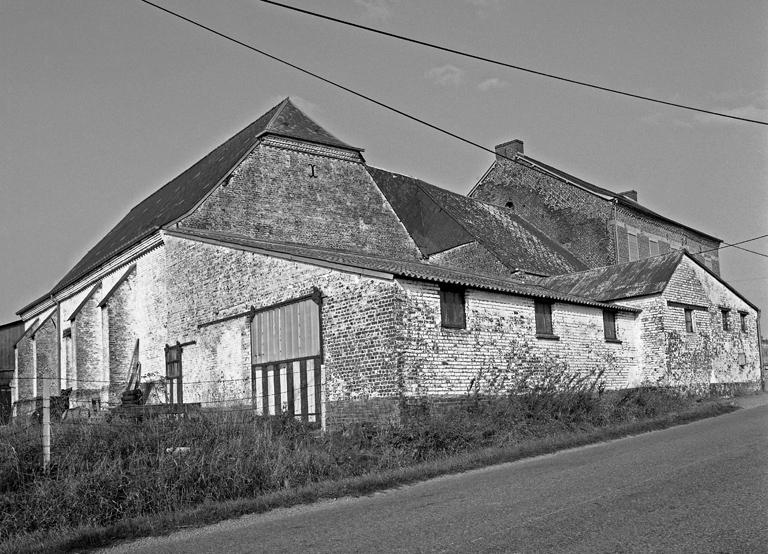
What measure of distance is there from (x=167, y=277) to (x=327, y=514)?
17.1 meters

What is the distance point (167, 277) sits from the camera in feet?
81.8

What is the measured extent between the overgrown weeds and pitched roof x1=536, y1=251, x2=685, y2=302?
1102 centimetres

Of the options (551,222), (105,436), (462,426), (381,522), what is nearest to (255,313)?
(462,426)

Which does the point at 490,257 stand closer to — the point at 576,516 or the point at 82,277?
the point at 82,277

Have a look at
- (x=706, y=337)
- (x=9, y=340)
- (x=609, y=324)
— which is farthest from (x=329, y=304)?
(x=9, y=340)

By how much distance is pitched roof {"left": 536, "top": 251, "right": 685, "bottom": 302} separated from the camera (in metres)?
25.5

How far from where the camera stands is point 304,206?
1085 inches

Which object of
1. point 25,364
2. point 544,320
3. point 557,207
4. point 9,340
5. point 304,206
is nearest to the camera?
point 544,320

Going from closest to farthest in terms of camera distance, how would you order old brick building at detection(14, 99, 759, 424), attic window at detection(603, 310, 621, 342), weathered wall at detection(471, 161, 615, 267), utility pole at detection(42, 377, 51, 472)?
utility pole at detection(42, 377, 51, 472)
old brick building at detection(14, 99, 759, 424)
attic window at detection(603, 310, 621, 342)
weathered wall at detection(471, 161, 615, 267)

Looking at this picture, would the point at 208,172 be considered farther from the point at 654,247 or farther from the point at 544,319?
the point at 654,247

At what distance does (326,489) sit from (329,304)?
7.41m

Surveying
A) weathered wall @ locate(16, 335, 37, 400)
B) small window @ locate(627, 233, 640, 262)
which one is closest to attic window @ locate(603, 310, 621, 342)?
small window @ locate(627, 233, 640, 262)

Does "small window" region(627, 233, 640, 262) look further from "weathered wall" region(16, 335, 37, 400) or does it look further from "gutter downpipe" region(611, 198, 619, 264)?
"weathered wall" region(16, 335, 37, 400)

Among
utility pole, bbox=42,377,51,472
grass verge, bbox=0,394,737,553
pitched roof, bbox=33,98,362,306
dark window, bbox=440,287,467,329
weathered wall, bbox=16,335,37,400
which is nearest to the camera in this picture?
grass verge, bbox=0,394,737,553
